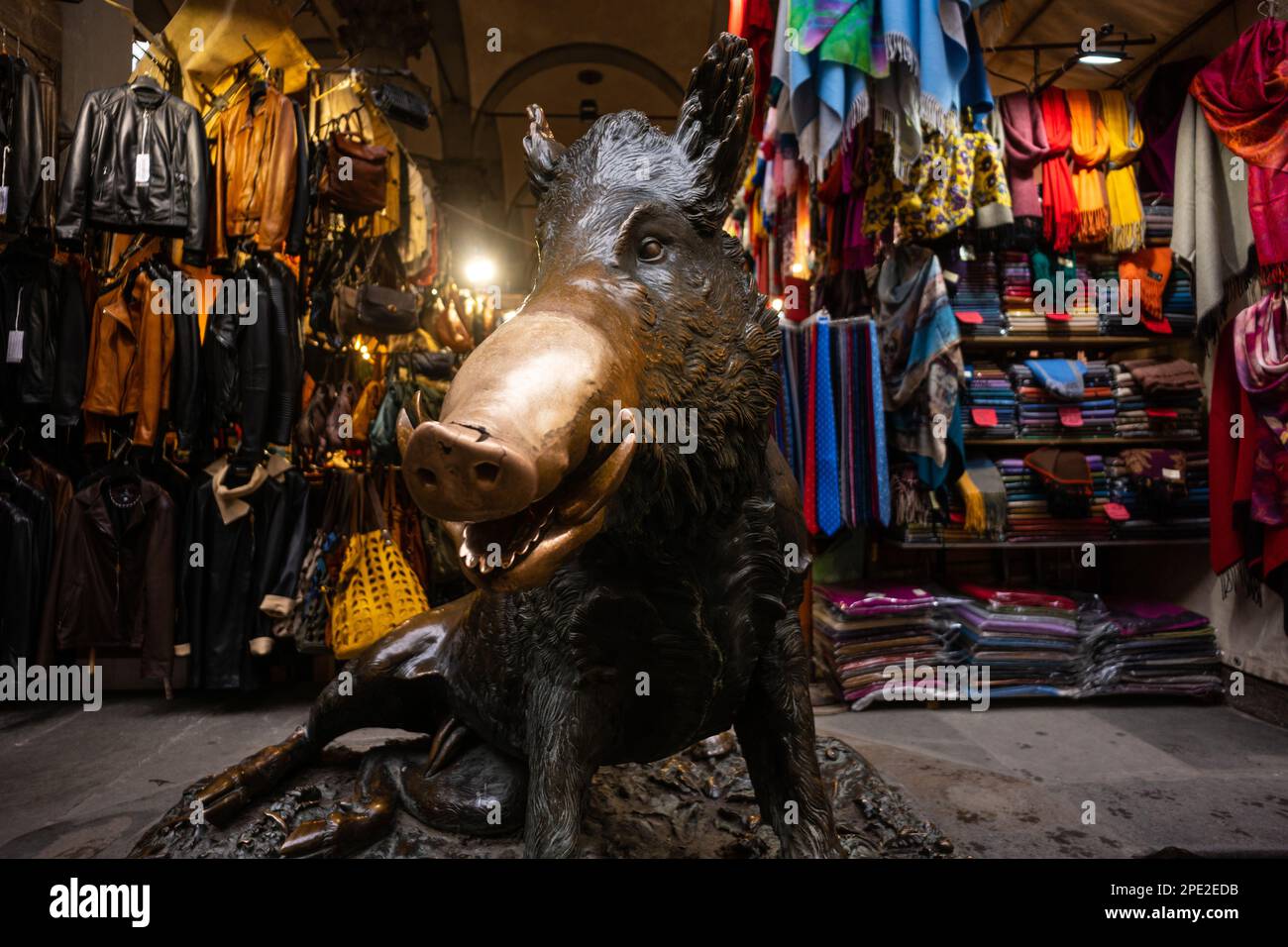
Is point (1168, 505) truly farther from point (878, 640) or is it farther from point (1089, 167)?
point (1089, 167)

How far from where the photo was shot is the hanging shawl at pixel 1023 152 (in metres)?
4.36

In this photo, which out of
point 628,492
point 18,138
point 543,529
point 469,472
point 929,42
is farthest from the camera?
point 18,138

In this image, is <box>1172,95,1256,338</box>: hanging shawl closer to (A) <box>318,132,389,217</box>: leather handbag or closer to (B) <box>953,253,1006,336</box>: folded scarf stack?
(B) <box>953,253,1006,336</box>: folded scarf stack

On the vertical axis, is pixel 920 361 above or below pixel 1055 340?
below

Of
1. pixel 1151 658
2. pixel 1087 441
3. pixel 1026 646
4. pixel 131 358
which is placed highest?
pixel 131 358

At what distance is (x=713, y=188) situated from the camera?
1179 mm

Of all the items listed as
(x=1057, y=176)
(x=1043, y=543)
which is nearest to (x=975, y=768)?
(x=1043, y=543)

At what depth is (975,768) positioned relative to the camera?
3.12 metres

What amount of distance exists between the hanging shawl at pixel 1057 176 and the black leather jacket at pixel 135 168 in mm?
4930

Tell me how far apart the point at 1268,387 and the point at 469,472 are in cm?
441

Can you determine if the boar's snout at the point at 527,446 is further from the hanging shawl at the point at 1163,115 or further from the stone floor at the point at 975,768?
the hanging shawl at the point at 1163,115

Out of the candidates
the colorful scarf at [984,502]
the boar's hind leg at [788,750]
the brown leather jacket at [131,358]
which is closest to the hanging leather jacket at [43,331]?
the brown leather jacket at [131,358]
